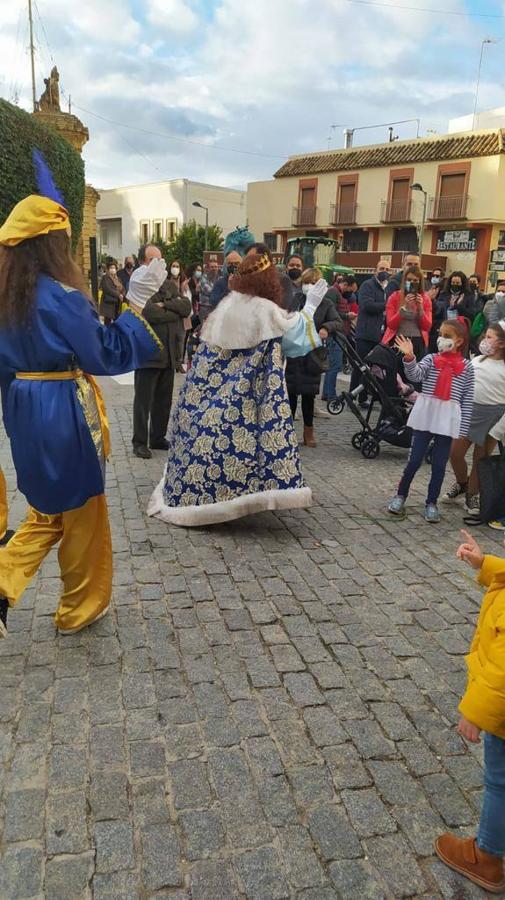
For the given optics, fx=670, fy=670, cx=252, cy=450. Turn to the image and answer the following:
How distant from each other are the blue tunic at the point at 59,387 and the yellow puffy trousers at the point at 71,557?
134 mm

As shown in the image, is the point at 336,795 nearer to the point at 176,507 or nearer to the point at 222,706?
the point at 222,706

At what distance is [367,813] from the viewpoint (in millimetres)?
2225

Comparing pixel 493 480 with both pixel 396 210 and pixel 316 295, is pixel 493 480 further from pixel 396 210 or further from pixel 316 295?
pixel 396 210

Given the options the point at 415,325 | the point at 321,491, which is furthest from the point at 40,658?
the point at 415,325

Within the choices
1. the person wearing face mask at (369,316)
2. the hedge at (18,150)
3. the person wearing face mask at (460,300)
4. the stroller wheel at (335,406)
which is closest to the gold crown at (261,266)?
the person wearing face mask at (369,316)

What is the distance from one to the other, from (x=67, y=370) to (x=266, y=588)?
1.72 meters

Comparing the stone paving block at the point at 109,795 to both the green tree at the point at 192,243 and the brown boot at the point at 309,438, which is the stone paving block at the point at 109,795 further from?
the green tree at the point at 192,243

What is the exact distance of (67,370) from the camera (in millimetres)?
2898

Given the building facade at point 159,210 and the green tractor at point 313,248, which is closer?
the green tractor at point 313,248

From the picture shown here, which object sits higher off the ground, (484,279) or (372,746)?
(484,279)

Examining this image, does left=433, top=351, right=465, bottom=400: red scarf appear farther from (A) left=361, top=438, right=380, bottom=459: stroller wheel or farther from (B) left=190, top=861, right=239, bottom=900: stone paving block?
(B) left=190, top=861, right=239, bottom=900: stone paving block

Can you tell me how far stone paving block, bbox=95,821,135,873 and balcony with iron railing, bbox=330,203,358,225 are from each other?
38969mm

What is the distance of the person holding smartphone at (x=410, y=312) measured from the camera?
24.9ft

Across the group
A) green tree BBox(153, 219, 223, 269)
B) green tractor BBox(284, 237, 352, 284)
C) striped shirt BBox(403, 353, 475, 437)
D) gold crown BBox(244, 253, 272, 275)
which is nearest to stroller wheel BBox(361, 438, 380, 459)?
striped shirt BBox(403, 353, 475, 437)
